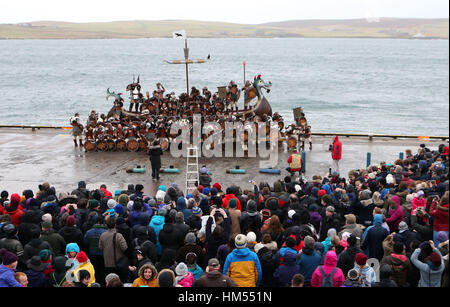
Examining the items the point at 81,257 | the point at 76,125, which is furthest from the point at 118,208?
the point at 76,125

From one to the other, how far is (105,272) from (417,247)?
17.5 ft

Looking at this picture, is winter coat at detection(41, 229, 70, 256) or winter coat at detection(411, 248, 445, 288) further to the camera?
winter coat at detection(41, 229, 70, 256)

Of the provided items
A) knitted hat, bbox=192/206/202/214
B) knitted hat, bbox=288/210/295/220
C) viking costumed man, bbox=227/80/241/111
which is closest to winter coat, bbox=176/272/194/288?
knitted hat, bbox=192/206/202/214

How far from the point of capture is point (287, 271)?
714cm

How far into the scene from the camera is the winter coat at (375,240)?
825 centimetres

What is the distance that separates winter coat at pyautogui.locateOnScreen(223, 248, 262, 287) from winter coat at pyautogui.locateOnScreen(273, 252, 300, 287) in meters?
0.34

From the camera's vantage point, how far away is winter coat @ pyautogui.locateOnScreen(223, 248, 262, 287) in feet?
23.3

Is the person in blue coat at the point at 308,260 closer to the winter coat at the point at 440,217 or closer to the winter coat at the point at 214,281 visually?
the winter coat at the point at 214,281

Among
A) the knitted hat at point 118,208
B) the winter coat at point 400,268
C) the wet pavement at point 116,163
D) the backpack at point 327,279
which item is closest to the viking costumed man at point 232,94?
the wet pavement at point 116,163

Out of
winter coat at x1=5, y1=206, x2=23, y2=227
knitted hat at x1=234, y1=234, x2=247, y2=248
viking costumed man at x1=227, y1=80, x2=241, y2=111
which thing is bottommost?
winter coat at x1=5, y1=206, x2=23, y2=227

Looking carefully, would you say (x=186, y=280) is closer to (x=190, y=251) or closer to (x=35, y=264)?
(x=190, y=251)

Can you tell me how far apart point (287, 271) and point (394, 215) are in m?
3.11

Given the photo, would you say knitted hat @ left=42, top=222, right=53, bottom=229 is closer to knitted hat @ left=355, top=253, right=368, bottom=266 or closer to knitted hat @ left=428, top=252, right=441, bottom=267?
knitted hat @ left=355, top=253, right=368, bottom=266

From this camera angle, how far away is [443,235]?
7727 millimetres
